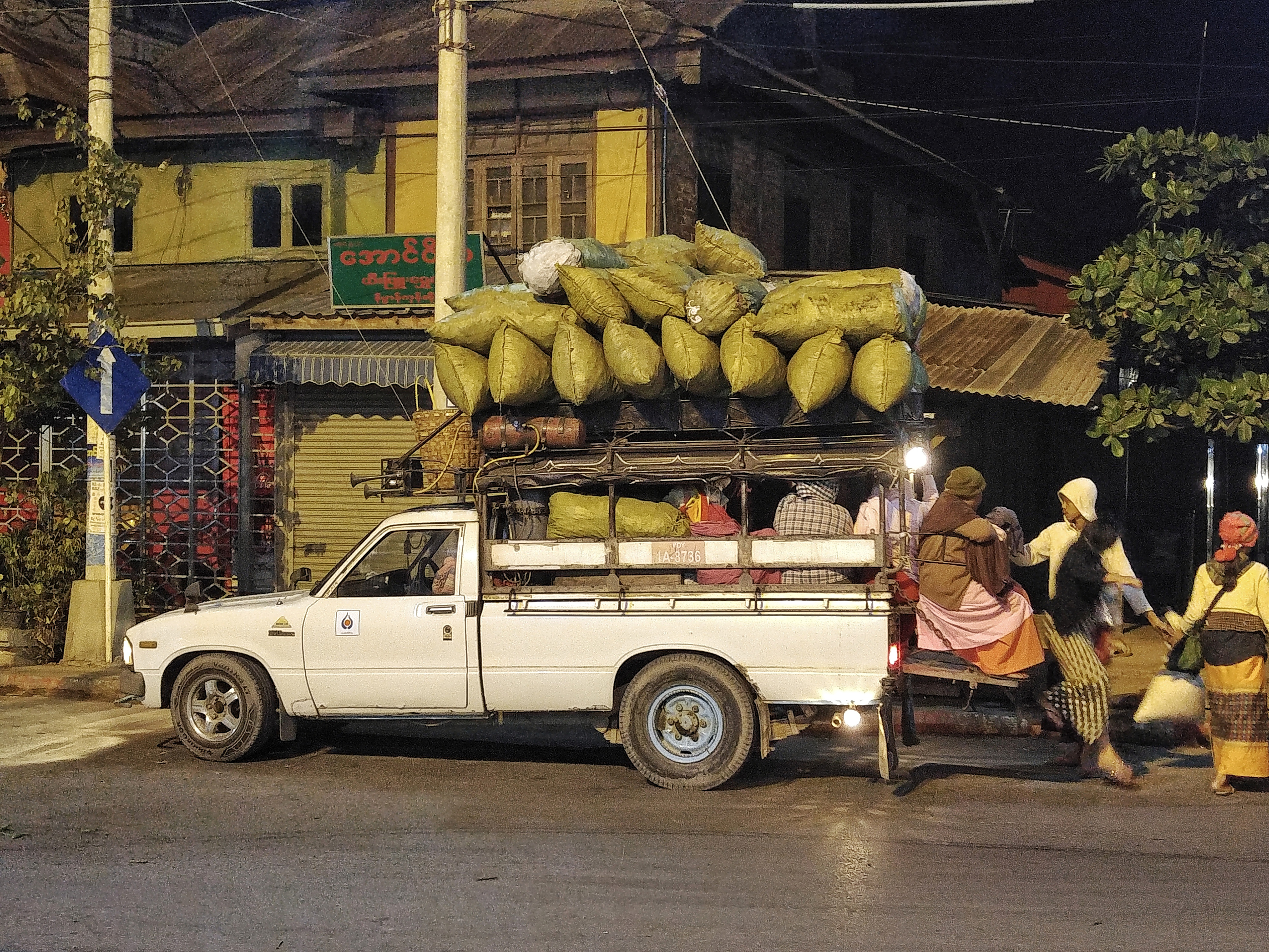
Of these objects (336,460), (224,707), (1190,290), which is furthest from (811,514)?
(336,460)

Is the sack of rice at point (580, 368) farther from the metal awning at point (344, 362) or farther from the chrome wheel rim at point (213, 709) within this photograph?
the metal awning at point (344, 362)

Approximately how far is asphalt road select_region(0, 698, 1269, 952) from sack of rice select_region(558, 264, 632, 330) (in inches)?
113

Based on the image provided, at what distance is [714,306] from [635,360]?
58cm

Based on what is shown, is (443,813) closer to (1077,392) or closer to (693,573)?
(693,573)

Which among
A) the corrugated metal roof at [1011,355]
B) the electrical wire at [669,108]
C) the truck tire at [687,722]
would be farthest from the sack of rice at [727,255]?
the electrical wire at [669,108]

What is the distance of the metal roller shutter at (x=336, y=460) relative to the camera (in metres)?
17.3

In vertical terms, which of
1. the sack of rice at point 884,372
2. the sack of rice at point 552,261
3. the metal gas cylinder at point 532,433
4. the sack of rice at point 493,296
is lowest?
the metal gas cylinder at point 532,433

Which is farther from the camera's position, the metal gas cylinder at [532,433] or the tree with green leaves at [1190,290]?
the tree with green leaves at [1190,290]

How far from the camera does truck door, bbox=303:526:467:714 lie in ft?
29.5

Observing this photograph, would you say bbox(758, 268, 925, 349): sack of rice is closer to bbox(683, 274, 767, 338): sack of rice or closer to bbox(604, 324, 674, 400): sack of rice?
bbox(683, 274, 767, 338): sack of rice

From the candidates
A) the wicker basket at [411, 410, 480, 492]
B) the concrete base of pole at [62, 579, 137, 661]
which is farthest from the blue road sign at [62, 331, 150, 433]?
the wicker basket at [411, 410, 480, 492]

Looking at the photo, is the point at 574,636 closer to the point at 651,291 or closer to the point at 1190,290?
the point at 651,291

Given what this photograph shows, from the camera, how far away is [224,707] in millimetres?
9484

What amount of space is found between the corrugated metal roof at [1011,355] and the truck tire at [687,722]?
630 centimetres
